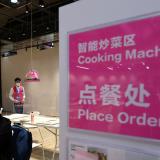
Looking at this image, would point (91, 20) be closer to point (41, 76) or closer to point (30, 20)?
point (30, 20)

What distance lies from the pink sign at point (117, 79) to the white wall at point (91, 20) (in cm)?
4

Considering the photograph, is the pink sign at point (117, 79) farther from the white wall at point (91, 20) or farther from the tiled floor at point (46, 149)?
the tiled floor at point (46, 149)

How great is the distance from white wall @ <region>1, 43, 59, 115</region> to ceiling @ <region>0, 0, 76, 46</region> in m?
1.11

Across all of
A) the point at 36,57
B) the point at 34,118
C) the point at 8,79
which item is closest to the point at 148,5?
the point at 34,118

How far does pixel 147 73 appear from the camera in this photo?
3.71 ft

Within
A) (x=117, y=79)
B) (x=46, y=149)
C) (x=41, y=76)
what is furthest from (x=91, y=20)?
(x=41, y=76)

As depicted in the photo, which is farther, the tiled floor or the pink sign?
the tiled floor

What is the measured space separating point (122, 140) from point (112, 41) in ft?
1.69

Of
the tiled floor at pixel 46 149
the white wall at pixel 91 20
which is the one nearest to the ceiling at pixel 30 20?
the tiled floor at pixel 46 149

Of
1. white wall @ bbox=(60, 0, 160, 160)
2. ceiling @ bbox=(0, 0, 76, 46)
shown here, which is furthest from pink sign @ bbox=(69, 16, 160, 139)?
ceiling @ bbox=(0, 0, 76, 46)

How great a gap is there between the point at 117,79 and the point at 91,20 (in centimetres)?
38

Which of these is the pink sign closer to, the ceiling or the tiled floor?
the tiled floor

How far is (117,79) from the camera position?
1.23m

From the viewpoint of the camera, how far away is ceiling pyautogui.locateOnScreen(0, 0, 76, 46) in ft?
26.6
